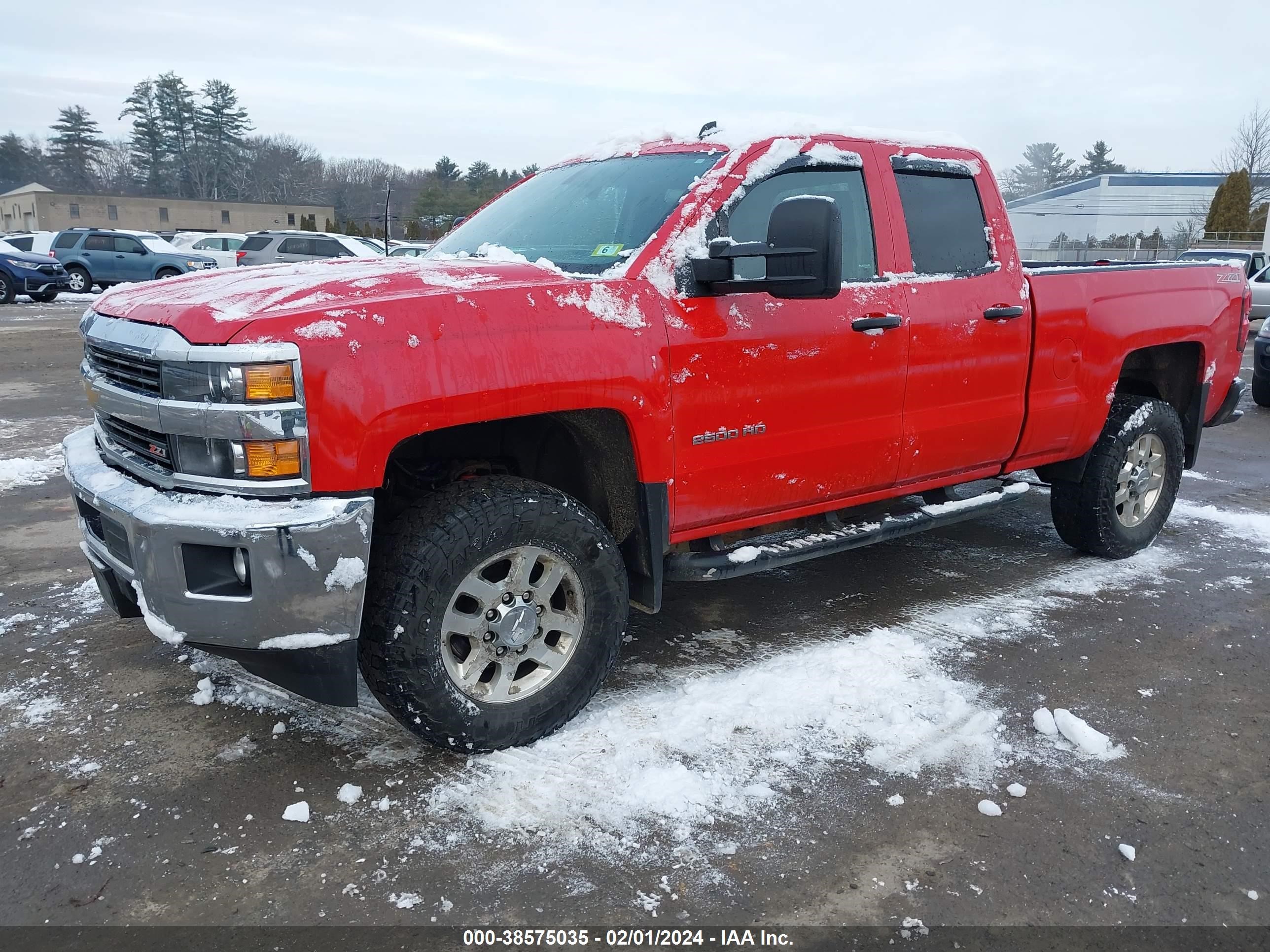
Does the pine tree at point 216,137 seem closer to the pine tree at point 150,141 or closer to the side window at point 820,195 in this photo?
the pine tree at point 150,141

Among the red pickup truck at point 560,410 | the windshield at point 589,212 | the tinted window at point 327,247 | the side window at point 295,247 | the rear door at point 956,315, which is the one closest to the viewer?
the red pickup truck at point 560,410

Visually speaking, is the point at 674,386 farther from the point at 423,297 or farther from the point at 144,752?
the point at 144,752

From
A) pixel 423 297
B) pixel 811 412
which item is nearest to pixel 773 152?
pixel 811 412

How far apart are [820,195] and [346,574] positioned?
2.27m

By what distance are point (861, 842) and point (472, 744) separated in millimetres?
1191

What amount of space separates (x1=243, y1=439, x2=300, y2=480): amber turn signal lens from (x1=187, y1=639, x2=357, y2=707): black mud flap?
1.61ft

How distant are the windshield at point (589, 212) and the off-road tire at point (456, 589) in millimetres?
882

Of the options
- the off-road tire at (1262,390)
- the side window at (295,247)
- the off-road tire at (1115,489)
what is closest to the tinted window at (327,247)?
the side window at (295,247)

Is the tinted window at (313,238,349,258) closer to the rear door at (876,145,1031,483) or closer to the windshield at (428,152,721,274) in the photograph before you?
the windshield at (428,152,721,274)

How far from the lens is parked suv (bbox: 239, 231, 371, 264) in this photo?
68.9ft

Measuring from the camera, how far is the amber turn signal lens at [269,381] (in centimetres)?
246

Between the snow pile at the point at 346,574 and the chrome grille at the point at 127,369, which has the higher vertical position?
the chrome grille at the point at 127,369

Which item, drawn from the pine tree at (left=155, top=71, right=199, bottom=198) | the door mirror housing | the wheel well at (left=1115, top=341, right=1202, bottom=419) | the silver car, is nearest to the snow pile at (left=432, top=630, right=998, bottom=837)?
the door mirror housing

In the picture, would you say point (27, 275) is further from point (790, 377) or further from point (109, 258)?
point (790, 377)
